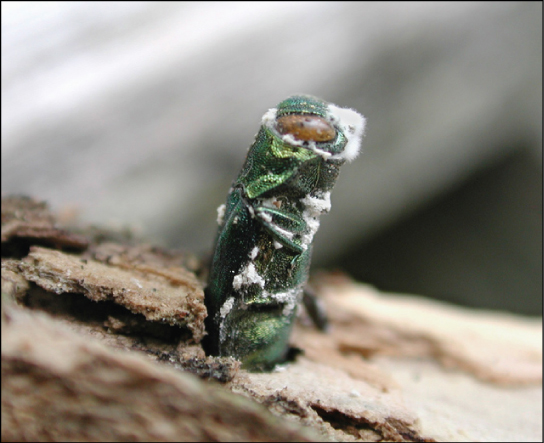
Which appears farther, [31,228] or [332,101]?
[332,101]

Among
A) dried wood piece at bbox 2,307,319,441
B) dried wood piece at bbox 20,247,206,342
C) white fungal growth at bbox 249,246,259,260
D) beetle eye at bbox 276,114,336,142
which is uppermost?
beetle eye at bbox 276,114,336,142

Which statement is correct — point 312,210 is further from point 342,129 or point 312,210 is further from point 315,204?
point 342,129

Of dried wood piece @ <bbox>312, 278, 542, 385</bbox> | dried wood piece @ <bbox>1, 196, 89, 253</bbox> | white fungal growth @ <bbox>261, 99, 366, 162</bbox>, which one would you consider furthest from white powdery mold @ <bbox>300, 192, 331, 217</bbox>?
dried wood piece @ <bbox>312, 278, 542, 385</bbox>

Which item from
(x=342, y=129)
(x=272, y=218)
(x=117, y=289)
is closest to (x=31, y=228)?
(x=117, y=289)

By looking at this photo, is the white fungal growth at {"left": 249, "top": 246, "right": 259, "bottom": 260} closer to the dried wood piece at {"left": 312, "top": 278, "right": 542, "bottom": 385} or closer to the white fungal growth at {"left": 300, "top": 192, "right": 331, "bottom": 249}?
the white fungal growth at {"left": 300, "top": 192, "right": 331, "bottom": 249}

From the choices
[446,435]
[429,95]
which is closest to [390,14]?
[429,95]

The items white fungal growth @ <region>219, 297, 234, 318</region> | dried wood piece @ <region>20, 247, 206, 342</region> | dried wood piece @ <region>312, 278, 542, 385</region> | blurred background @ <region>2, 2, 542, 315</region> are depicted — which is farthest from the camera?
dried wood piece @ <region>312, 278, 542, 385</region>
